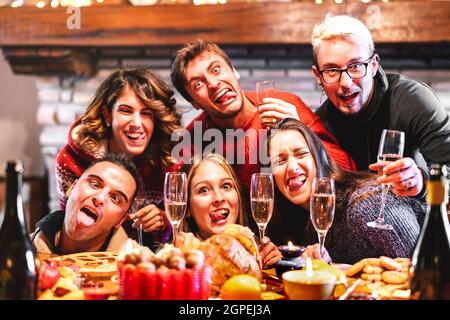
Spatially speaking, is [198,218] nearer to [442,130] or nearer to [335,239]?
[335,239]

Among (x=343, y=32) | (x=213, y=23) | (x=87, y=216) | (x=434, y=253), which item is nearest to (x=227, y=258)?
(x=434, y=253)

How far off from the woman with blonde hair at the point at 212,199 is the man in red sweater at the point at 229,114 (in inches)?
2.8

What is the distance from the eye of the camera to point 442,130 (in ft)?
8.84

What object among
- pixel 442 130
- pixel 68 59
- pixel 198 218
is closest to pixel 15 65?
pixel 68 59

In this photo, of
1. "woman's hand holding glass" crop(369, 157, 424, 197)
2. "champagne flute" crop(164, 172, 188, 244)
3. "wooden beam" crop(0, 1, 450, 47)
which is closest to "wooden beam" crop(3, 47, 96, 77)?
"wooden beam" crop(0, 1, 450, 47)

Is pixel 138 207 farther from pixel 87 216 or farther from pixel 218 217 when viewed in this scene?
pixel 218 217

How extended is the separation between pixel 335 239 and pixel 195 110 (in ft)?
2.64

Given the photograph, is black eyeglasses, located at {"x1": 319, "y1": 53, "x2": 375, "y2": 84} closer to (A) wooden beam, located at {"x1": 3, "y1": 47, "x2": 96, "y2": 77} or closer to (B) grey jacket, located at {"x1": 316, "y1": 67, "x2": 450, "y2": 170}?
(B) grey jacket, located at {"x1": 316, "y1": 67, "x2": 450, "y2": 170}

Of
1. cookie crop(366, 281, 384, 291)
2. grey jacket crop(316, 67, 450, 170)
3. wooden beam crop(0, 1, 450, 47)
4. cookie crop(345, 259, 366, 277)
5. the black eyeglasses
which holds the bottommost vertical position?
cookie crop(366, 281, 384, 291)

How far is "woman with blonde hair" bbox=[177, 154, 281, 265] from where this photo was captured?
8.80 feet

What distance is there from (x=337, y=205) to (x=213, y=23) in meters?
1.22

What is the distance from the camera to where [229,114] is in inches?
109

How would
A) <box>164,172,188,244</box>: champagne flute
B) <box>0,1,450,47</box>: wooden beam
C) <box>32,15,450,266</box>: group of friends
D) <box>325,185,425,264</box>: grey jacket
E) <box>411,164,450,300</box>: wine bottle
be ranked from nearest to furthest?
<box>411,164,450,300</box>: wine bottle < <box>164,172,188,244</box>: champagne flute < <box>325,185,425,264</box>: grey jacket < <box>32,15,450,266</box>: group of friends < <box>0,1,450,47</box>: wooden beam

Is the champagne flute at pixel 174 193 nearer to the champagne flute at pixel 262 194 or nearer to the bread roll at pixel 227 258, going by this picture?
the champagne flute at pixel 262 194
